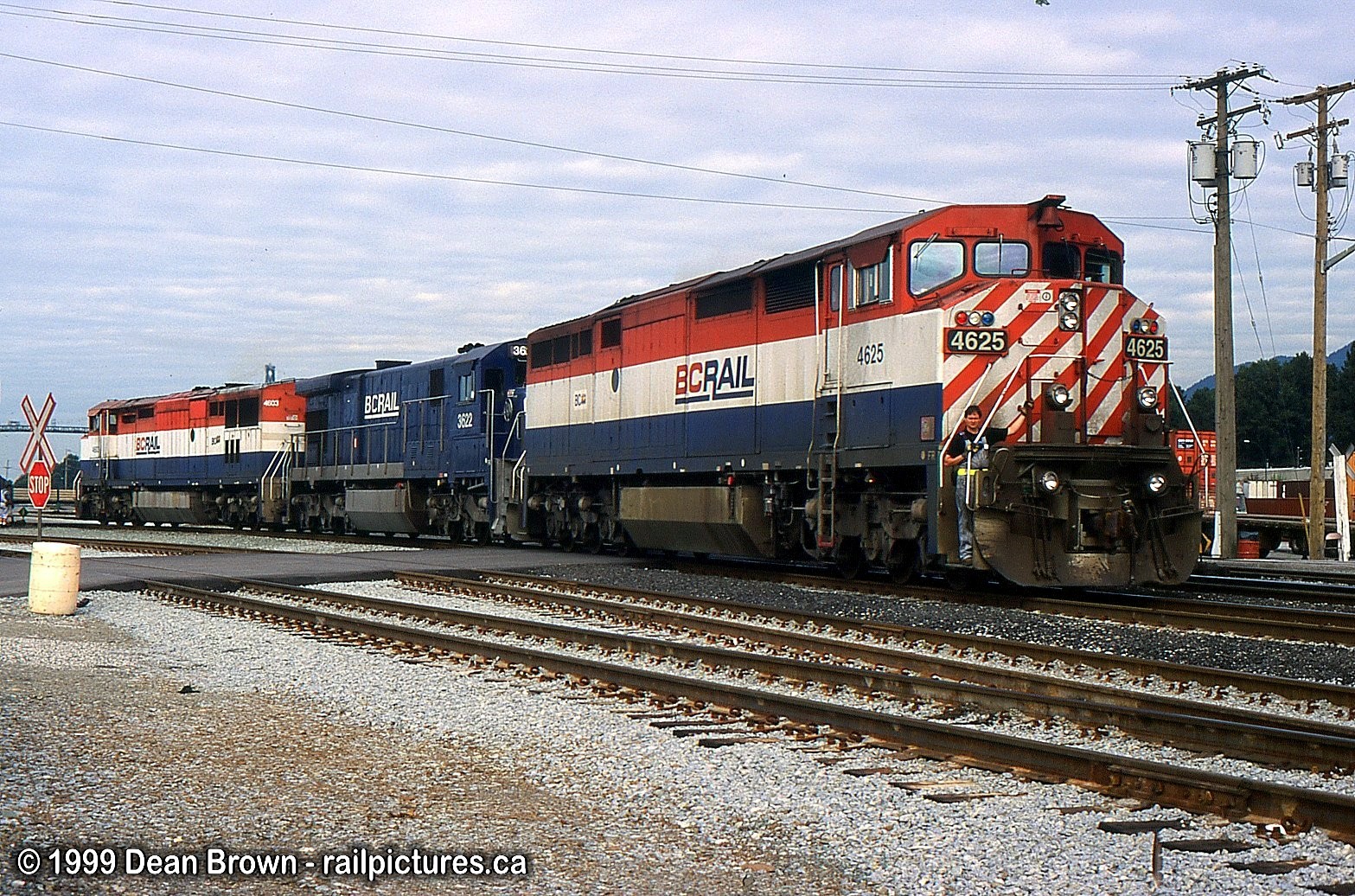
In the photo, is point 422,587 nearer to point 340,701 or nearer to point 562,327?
point 562,327

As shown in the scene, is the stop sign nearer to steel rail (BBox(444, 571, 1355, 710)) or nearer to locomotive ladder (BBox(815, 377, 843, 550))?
steel rail (BBox(444, 571, 1355, 710))

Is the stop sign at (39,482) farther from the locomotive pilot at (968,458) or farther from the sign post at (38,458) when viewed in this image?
the locomotive pilot at (968,458)

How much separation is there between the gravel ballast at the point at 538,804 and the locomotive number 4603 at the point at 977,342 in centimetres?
649

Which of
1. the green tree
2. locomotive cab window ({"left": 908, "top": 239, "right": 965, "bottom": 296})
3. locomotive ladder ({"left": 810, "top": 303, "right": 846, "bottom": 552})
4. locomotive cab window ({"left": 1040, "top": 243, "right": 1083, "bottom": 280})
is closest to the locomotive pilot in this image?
locomotive cab window ({"left": 908, "top": 239, "right": 965, "bottom": 296})

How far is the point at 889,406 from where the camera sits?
14.6 meters

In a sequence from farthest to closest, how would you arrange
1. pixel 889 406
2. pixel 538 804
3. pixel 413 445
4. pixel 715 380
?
pixel 413 445, pixel 715 380, pixel 889 406, pixel 538 804

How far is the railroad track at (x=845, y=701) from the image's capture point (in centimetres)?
561

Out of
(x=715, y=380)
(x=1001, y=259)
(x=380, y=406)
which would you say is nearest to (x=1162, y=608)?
(x=1001, y=259)

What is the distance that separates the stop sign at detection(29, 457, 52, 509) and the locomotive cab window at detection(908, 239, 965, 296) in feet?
47.2

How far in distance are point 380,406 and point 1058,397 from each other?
20.0m

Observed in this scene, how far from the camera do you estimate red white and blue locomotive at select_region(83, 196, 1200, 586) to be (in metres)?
13.5

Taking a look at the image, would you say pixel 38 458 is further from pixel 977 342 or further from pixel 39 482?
pixel 977 342

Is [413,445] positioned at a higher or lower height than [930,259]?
lower

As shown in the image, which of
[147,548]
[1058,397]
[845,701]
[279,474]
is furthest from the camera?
[279,474]
